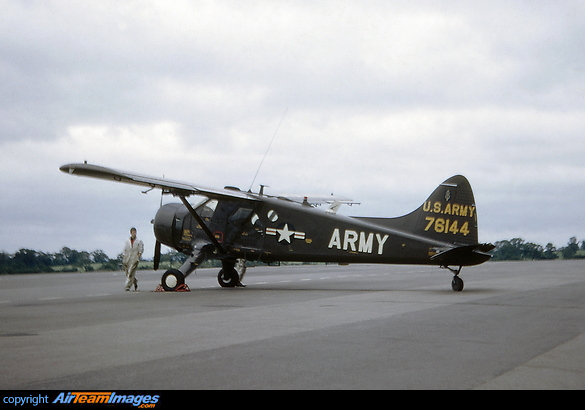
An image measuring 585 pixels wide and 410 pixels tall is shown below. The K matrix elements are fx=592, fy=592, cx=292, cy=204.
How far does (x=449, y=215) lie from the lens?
16.8m

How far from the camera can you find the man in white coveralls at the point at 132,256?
18328 mm

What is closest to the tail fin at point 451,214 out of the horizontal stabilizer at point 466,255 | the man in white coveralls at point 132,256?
the horizontal stabilizer at point 466,255

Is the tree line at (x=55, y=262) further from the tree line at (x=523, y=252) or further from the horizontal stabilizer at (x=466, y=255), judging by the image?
the tree line at (x=523, y=252)

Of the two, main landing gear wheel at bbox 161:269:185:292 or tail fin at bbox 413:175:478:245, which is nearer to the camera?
tail fin at bbox 413:175:478:245

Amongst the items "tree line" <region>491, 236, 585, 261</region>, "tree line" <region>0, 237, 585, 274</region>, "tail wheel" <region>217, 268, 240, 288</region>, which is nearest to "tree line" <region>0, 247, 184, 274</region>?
"tree line" <region>0, 237, 585, 274</region>

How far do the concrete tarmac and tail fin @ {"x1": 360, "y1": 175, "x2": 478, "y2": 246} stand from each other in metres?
3.37

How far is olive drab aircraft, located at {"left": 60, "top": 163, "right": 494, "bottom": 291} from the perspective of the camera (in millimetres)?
16609

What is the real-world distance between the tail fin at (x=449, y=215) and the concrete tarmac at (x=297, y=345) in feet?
11.1

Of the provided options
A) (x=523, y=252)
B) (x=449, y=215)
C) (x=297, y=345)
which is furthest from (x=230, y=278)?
(x=523, y=252)

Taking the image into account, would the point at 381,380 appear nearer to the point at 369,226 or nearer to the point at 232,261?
the point at 369,226

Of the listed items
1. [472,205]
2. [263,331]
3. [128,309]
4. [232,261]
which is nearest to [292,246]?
[232,261]
